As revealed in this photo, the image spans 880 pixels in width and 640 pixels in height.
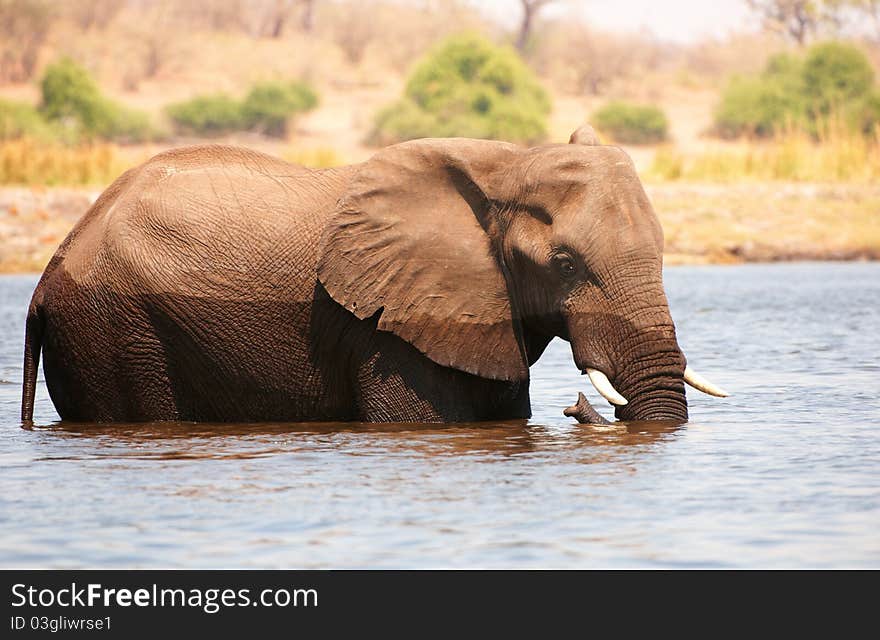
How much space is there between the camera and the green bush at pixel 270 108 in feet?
132

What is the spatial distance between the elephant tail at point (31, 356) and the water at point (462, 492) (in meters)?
0.10

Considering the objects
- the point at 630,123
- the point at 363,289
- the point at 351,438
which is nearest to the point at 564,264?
the point at 363,289

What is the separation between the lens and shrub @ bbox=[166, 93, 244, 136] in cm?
4075

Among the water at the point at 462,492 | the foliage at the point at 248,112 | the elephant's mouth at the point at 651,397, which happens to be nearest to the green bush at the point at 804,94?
the foliage at the point at 248,112

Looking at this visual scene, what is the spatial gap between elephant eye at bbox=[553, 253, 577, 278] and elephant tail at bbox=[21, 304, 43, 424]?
107 inches

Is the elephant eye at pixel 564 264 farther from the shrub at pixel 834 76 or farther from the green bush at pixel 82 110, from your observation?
the shrub at pixel 834 76

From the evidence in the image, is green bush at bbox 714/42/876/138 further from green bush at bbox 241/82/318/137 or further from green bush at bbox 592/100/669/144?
green bush at bbox 241/82/318/137

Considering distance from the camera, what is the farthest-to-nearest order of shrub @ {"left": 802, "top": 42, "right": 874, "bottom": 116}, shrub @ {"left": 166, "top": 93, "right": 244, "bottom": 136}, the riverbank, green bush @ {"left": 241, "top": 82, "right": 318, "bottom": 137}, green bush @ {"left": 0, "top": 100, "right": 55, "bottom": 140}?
shrub @ {"left": 166, "top": 93, "right": 244, "bottom": 136}, green bush @ {"left": 241, "top": 82, "right": 318, "bottom": 137}, shrub @ {"left": 802, "top": 42, "right": 874, "bottom": 116}, green bush @ {"left": 0, "top": 100, "right": 55, "bottom": 140}, the riverbank

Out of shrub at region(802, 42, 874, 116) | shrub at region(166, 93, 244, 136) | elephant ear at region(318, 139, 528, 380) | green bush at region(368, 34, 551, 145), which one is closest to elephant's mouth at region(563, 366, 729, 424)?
elephant ear at region(318, 139, 528, 380)

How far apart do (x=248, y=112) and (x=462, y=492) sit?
112ft

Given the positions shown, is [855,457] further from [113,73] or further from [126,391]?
[113,73]

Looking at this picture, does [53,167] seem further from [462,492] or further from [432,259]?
[462,492]
